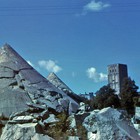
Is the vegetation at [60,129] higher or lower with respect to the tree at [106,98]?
lower

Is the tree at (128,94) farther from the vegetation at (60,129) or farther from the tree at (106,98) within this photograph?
the vegetation at (60,129)

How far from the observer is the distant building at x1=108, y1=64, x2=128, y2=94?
91562 millimetres

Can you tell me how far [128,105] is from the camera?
41.5 m

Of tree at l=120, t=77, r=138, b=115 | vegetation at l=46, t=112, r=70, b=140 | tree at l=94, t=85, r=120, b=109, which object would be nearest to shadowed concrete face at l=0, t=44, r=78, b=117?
vegetation at l=46, t=112, r=70, b=140

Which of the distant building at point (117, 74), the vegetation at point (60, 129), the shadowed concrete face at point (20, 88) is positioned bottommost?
the vegetation at point (60, 129)

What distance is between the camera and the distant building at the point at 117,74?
91562 millimetres

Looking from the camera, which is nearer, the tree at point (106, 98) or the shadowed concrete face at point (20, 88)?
the shadowed concrete face at point (20, 88)

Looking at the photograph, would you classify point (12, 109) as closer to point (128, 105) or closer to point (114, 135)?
point (114, 135)

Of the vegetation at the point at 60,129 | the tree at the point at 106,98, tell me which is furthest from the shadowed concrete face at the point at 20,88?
the tree at the point at 106,98

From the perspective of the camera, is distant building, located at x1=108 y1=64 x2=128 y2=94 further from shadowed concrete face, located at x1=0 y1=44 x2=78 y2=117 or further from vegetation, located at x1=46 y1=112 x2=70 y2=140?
vegetation, located at x1=46 y1=112 x2=70 y2=140

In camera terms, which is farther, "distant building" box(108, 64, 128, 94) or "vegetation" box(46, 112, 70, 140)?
"distant building" box(108, 64, 128, 94)

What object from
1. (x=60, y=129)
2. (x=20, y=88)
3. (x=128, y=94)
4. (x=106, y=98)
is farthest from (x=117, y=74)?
(x=60, y=129)

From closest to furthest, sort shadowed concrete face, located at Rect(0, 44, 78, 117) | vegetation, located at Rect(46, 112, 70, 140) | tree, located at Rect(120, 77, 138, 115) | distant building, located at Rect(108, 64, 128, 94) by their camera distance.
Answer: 1. vegetation, located at Rect(46, 112, 70, 140)
2. shadowed concrete face, located at Rect(0, 44, 78, 117)
3. tree, located at Rect(120, 77, 138, 115)
4. distant building, located at Rect(108, 64, 128, 94)

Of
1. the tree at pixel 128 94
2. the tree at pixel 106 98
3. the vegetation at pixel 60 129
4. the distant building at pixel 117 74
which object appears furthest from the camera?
the distant building at pixel 117 74
